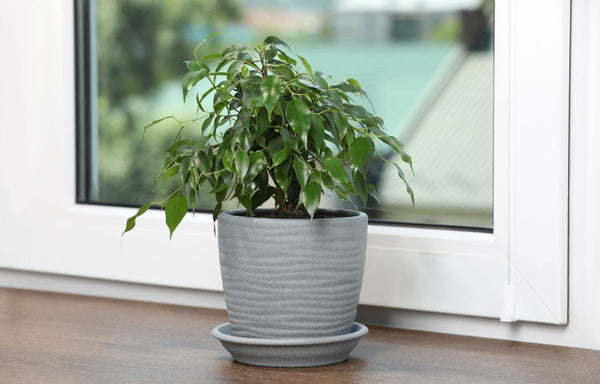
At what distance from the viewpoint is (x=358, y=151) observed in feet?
2.77

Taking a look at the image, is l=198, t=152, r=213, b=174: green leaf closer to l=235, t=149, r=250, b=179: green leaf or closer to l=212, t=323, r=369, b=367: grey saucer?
l=235, t=149, r=250, b=179: green leaf

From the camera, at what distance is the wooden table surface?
861 mm

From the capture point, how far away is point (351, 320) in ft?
2.92

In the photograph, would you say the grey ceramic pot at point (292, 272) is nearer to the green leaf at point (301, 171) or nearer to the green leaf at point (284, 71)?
the green leaf at point (301, 171)

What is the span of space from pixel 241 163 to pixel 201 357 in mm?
258

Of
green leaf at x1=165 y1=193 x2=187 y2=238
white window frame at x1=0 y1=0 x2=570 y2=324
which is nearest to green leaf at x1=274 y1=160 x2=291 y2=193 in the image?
green leaf at x1=165 y1=193 x2=187 y2=238

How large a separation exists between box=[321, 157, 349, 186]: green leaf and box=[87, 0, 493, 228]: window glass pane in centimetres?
32

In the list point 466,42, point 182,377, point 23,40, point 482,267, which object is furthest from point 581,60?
point 23,40

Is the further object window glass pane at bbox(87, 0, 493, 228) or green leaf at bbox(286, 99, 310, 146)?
window glass pane at bbox(87, 0, 493, 228)

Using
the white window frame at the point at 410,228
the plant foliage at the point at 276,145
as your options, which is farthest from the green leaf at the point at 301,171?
the white window frame at the point at 410,228

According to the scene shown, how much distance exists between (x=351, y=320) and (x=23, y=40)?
0.79 meters

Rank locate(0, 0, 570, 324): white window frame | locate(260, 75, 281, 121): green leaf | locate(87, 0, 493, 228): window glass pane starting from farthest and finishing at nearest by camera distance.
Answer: locate(87, 0, 493, 228): window glass pane, locate(0, 0, 570, 324): white window frame, locate(260, 75, 281, 121): green leaf

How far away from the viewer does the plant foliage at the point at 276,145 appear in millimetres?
821

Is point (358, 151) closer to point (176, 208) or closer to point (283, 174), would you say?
point (283, 174)
